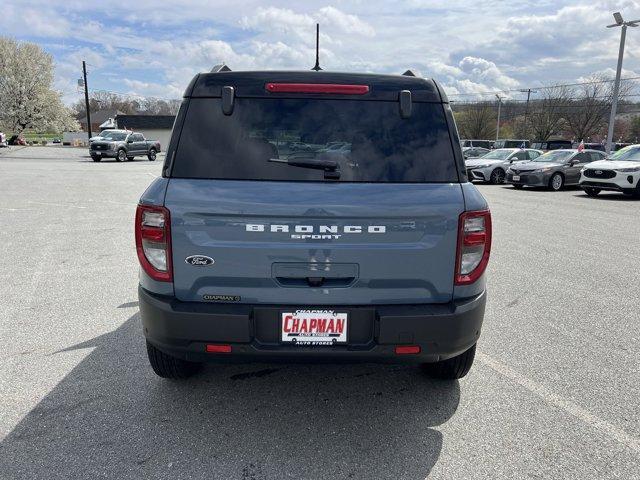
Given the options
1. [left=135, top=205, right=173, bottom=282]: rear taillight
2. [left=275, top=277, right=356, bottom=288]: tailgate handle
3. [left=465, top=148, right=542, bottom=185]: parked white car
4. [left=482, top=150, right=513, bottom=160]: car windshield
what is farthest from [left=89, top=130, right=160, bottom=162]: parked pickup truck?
[left=275, top=277, right=356, bottom=288]: tailgate handle

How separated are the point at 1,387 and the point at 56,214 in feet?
27.1

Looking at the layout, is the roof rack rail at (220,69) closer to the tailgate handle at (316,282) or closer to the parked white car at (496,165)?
the tailgate handle at (316,282)

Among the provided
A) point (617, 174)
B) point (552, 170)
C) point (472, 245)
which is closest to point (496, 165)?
point (552, 170)

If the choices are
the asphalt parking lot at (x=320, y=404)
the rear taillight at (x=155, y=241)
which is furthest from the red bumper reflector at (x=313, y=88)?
the asphalt parking lot at (x=320, y=404)

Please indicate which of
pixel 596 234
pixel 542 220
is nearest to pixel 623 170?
pixel 542 220

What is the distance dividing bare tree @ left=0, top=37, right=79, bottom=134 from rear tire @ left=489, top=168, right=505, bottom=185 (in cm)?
5857

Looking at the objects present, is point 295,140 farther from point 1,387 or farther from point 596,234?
point 596,234

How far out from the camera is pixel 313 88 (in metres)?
2.70

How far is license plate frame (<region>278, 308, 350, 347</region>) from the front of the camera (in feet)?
8.45

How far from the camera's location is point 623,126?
232ft

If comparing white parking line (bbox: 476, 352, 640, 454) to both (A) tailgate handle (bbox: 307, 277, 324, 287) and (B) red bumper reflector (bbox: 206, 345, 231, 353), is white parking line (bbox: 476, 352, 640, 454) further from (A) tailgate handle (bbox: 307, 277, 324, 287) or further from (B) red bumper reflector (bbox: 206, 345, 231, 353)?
(B) red bumper reflector (bbox: 206, 345, 231, 353)

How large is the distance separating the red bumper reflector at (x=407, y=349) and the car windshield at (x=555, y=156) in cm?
1892

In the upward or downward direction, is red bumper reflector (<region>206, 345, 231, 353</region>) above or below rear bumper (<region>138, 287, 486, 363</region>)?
below

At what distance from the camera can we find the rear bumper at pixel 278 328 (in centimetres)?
255
